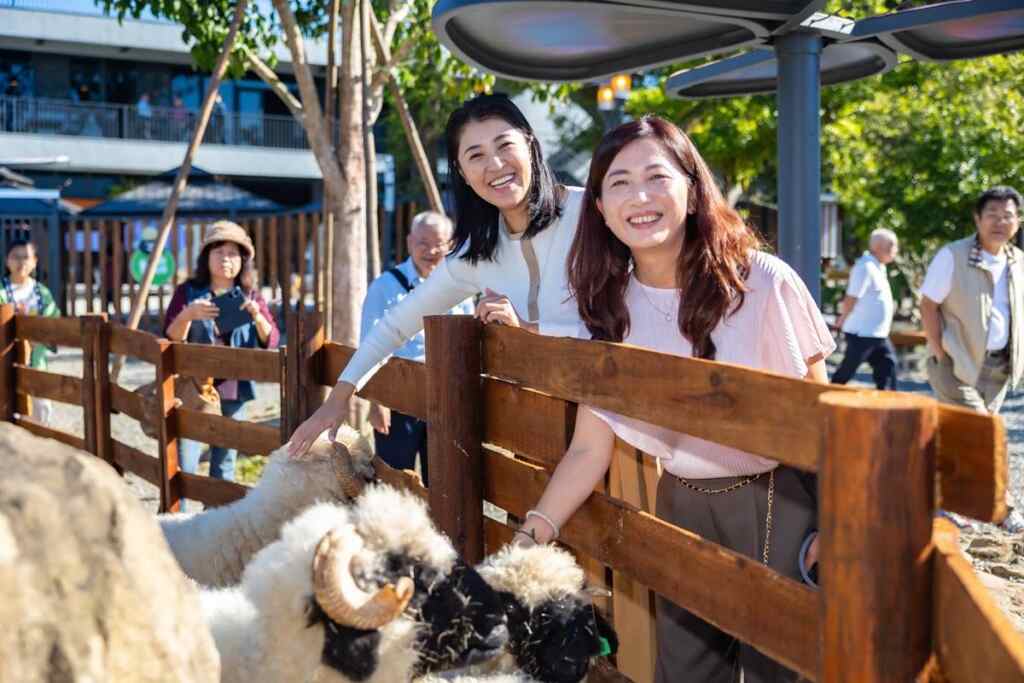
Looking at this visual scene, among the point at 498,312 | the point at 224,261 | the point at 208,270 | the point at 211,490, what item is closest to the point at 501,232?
the point at 498,312

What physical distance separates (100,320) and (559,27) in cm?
315

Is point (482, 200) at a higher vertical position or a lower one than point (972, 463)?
higher

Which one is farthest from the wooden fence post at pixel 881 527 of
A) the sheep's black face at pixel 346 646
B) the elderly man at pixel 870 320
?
the elderly man at pixel 870 320

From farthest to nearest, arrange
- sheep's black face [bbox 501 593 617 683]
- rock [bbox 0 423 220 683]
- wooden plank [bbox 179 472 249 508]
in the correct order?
wooden plank [bbox 179 472 249 508], sheep's black face [bbox 501 593 617 683], rock [bbox 0 423 220 683]

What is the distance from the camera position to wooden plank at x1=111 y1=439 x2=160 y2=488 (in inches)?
233

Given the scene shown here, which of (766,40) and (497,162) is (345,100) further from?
(497,162)

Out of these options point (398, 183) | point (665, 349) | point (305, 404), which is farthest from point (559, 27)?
point (398, 183)

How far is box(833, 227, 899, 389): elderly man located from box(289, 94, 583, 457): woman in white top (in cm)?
734

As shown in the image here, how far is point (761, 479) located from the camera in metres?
2.59

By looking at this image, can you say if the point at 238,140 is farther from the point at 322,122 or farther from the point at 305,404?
the point at 305,404

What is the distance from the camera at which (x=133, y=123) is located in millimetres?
34656

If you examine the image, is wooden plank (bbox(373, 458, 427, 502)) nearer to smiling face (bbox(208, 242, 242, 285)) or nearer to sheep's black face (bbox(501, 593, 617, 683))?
sheep's black face (bbox(501, 593, 617, 683))

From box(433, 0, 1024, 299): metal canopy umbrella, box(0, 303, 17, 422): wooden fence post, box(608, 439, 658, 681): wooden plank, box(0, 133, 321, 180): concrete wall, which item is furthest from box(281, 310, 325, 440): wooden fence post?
box(0, 133, 321, 180): concrete wall

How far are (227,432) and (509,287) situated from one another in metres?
2.41
